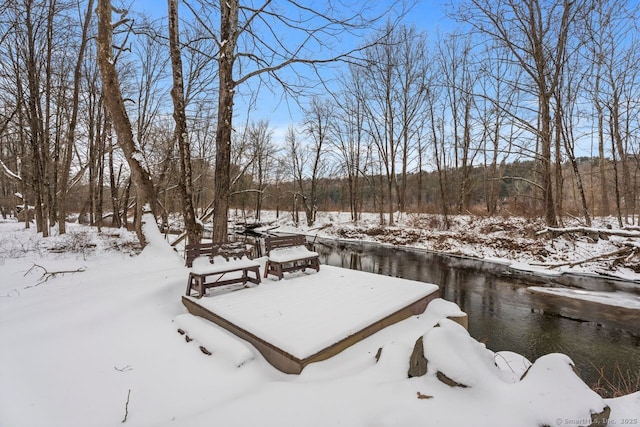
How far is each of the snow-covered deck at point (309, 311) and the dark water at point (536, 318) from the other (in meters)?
1.93

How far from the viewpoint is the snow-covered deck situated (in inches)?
120

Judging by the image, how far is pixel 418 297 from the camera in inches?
182

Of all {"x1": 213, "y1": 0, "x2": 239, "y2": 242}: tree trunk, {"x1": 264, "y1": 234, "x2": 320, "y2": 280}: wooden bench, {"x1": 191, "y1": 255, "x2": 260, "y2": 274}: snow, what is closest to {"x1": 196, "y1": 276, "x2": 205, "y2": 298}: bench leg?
{"x1": 191, "y1": 255, "x2": 260, "y2": 274}: snow

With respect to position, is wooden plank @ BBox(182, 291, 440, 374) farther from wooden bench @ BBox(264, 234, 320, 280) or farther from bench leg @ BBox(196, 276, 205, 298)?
wooden bench @ BBox(264, 234, 320, 280)

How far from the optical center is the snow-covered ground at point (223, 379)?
192 cm

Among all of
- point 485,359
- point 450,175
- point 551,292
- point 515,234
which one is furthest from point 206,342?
point 450,175

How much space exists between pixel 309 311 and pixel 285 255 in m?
2.07

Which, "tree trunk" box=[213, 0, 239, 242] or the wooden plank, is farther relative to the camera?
"tree trunk" box=[213, 0, 239, 242]

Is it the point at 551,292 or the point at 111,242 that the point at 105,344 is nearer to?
the point at 111,242

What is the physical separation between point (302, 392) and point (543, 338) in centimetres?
523

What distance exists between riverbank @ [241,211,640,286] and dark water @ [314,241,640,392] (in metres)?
1.04

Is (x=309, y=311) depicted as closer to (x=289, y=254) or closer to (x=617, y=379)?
(x=289, y=254)

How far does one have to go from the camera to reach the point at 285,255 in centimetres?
589

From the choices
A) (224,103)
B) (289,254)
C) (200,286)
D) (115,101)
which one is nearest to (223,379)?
(200,286)
